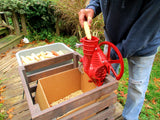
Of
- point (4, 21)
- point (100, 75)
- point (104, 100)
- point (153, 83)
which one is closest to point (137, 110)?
point (104, 100)

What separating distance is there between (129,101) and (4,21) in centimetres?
483

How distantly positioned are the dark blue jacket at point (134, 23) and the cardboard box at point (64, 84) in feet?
1.55

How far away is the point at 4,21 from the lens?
4.24 meters

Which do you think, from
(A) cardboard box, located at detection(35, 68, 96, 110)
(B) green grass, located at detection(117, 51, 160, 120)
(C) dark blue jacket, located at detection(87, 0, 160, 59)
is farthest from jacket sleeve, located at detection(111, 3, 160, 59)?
(B) green grass, located at detection(117, 51, 160, 120)

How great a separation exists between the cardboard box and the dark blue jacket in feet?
1.55

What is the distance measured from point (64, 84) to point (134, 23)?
2.79 ft

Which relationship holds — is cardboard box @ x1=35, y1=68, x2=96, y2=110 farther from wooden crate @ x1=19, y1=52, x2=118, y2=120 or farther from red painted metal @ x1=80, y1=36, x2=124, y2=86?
red painted metal @ x1=80, y1=36, x2=124, y2=86

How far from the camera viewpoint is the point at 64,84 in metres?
1.22

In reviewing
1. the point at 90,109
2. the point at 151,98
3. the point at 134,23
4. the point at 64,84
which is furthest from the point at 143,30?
the point at 151,98

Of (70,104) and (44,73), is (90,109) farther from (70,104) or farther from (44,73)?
(44,73)

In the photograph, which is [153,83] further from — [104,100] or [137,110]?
[104,100]

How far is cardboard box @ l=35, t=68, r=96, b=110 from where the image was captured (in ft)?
3.66

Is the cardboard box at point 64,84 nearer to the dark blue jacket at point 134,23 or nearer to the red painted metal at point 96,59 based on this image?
the red painted metal at point 96,59

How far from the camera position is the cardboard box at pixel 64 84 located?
1116 mm
